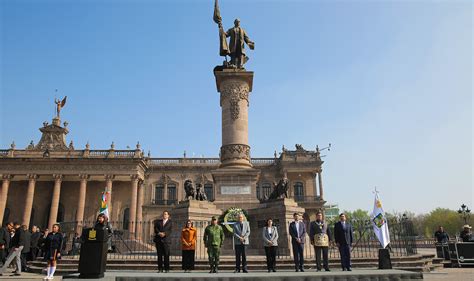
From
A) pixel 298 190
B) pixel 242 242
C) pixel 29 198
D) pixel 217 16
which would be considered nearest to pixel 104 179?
pixel 29 198

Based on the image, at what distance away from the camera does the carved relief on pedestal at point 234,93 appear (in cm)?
1722

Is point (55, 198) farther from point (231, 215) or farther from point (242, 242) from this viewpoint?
point (242, 242)

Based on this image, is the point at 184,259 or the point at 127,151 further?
the point at 127,151

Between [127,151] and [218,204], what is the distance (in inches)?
1216

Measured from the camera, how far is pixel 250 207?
1569cm

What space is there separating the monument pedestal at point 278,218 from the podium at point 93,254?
7.69 meters

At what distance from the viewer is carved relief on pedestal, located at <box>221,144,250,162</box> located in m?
16.7

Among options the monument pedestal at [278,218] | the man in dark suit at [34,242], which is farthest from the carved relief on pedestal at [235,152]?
Result: the man in dark suit at [34,242]

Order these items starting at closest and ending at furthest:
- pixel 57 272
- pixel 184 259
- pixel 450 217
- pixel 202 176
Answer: pixel 184 259 → pixel 57 272 → pixel 202 176 → pixel 450 217

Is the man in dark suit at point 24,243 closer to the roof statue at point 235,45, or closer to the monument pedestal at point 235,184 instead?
the monument pedestal at point 235,184

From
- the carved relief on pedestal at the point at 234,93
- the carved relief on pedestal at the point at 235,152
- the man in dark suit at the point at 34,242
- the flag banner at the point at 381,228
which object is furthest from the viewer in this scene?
the carved relief on pedestal at the point at 234,93

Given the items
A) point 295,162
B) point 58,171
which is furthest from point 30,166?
point 295,162

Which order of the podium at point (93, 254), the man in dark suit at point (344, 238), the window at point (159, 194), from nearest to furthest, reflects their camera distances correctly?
the podium at point (93, 254) → the man in dark suit at point (344, 238) → the window at point (159, 194)

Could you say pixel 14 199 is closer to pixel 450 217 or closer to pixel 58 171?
pixel 58 171
